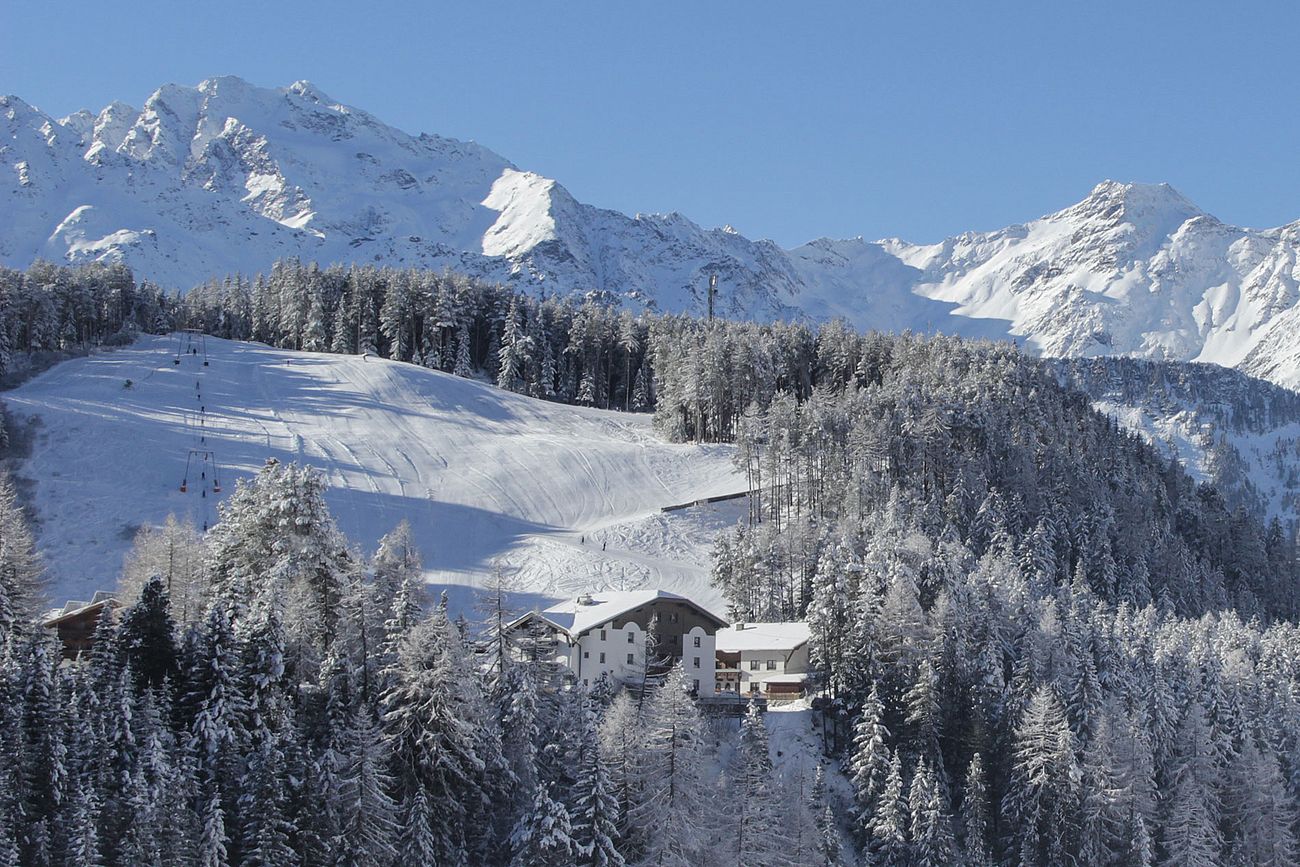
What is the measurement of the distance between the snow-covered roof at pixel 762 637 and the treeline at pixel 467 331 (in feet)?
236

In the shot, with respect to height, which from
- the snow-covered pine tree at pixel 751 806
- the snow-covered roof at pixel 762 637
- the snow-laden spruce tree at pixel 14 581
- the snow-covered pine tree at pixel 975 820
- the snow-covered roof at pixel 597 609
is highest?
the snow-laden spruce tree at pixel 14 581

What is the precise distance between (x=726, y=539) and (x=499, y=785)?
4258 centimetres

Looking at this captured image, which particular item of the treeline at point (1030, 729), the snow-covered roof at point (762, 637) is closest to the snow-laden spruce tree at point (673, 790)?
the treeline at point (1030, 729)

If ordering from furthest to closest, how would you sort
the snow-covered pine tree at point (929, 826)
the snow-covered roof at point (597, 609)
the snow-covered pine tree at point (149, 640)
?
the snow-covered roof at point (597, 609) < the snow-covered pine tree at point (929, 826) < the snow-covered pine tree at point (149, 640)

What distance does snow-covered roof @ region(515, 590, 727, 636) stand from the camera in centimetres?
7394

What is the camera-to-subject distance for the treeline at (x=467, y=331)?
505ft

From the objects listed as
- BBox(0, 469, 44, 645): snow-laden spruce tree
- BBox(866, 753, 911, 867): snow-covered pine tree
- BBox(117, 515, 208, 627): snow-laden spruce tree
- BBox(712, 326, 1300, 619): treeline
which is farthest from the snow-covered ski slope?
BBox(866, 753, 911, 867): snow-covered pine tree

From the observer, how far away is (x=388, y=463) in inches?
4594

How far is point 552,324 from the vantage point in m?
159

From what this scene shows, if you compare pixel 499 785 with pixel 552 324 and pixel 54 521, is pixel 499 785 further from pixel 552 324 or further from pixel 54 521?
pixel 552 324

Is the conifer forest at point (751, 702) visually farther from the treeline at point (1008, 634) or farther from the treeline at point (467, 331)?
the treeline at point (467, 331)

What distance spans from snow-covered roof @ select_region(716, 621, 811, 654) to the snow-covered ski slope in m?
12.2

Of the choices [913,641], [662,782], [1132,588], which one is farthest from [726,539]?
[662,782]

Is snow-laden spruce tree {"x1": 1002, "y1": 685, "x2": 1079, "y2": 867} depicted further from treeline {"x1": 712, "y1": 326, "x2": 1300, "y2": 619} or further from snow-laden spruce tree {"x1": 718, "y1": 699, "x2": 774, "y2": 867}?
treeline {"x1": 712, "y1": 326, "x2": 1300, "y2": 619}
